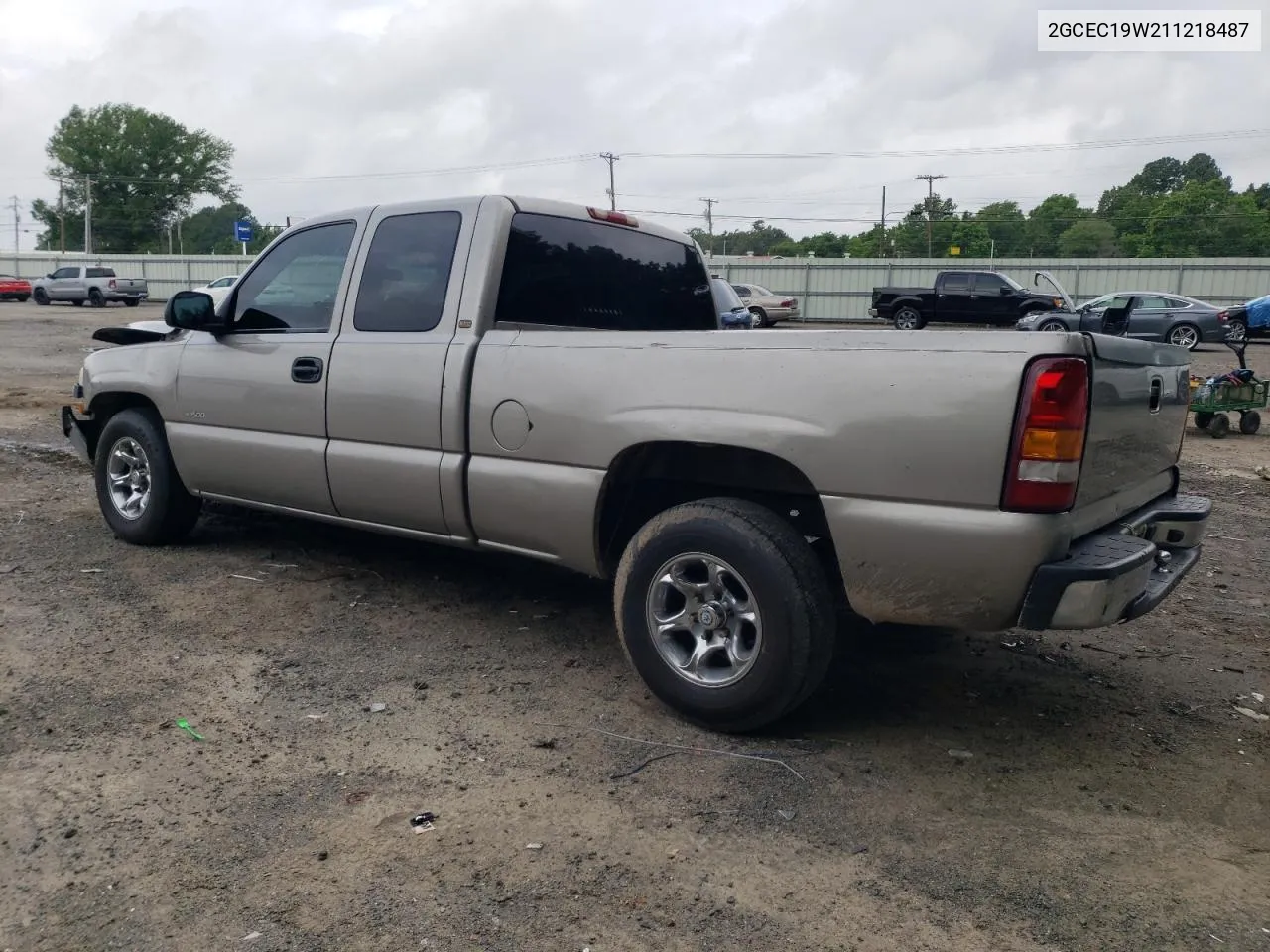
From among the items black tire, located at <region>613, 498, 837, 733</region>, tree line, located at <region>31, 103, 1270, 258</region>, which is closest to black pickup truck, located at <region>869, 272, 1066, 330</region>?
black tire, located at <region>613, 498, 837, 733</region>

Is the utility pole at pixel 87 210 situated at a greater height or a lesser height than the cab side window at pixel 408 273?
greater

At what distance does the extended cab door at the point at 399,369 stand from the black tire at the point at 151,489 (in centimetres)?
140

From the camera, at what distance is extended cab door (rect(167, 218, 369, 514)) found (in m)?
4.84

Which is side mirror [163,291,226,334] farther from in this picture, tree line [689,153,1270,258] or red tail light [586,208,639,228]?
tree line [689,153,1270,258]

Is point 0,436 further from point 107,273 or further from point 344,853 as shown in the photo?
point 107,273

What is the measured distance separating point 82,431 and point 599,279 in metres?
3.45

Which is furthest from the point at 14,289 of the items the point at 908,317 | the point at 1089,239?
the point at 1089,239

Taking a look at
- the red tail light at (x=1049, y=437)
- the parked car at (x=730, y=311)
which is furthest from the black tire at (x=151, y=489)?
the red tail light at (x=1049, y=437)

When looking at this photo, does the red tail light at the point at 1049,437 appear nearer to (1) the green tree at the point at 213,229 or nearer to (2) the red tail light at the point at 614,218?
(2) the red tail light at the point at 614,218

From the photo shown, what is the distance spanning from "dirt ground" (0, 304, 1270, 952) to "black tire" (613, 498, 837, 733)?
16 centimetres

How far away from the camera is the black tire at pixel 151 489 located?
18.4 ft

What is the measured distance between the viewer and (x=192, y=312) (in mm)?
5184

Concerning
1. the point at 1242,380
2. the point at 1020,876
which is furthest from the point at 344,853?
the point at 1242,380

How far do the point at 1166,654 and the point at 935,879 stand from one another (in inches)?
93.6
